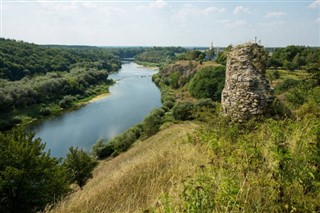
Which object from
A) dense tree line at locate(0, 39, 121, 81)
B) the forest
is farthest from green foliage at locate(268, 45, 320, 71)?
dense tree line at locate(0, 39, 121, 81)

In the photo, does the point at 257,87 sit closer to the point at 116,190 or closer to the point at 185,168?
the point at 185,168

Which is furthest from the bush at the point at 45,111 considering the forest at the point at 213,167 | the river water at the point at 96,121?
the forest at the point at 213,167

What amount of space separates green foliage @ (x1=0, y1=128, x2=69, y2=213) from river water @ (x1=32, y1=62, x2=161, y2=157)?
22365mm

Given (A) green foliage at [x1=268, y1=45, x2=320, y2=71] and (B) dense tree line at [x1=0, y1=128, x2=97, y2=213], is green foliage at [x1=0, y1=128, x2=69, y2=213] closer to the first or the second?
(B) dense tree line at [x1=0, y1=128, x2=97, y2=213]

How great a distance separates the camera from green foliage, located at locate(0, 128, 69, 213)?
11.9m

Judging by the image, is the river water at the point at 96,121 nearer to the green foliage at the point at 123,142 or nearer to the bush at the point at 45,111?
the bush at the point at 45,111

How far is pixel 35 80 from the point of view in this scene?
6988cm

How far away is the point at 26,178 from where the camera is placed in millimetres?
13102

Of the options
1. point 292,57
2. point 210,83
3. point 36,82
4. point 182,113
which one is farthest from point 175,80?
point 182,113

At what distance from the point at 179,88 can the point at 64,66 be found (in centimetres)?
4735

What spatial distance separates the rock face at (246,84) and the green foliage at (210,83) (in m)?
46.5

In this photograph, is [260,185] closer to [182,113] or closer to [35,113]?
[182,113]

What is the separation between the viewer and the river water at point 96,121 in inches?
1594

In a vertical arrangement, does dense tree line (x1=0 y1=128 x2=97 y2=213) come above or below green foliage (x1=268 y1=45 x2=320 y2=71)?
below
